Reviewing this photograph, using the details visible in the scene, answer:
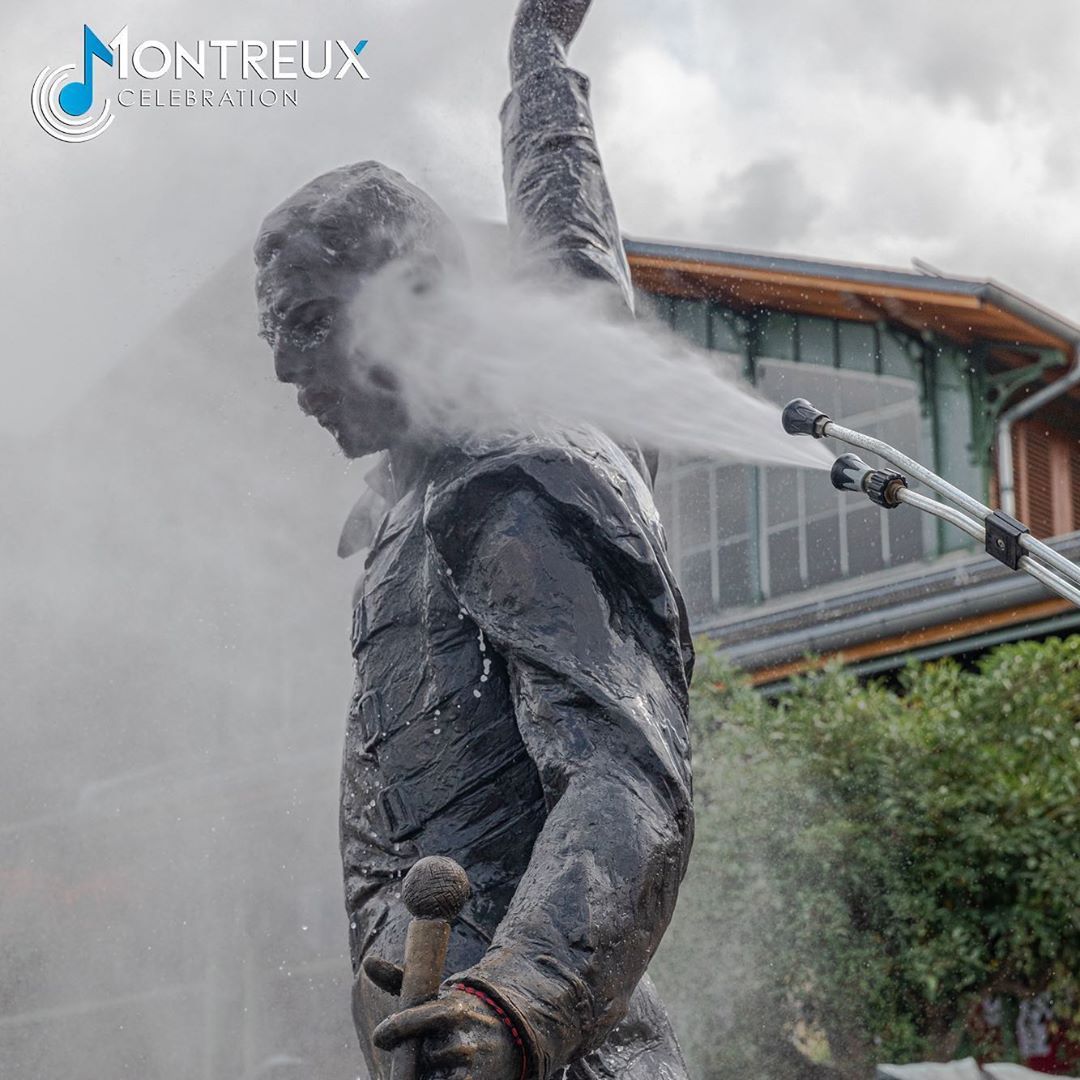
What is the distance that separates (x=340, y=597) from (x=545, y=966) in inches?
231

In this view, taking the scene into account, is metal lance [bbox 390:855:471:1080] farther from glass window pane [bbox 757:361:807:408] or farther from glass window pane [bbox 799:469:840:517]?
glass window pane [bbox 757:361:807:408]

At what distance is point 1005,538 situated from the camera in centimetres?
323

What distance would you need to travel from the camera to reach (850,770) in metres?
9.34

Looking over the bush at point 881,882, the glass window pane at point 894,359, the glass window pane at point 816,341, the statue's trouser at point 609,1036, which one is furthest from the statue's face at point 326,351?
the glass window pane at point 816,341

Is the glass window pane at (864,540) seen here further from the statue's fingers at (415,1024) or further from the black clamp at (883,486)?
the statue's fingers at (415,1024)

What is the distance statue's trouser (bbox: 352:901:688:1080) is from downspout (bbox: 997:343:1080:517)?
11.0 metres

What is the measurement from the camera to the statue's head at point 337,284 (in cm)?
230

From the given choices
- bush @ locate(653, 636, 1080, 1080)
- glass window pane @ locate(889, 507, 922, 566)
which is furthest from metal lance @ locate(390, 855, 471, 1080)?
glass window pane @ locate(889, 507, 922, 566)

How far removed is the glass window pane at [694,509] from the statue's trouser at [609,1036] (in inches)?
478

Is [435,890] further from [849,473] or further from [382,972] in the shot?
[849,473]

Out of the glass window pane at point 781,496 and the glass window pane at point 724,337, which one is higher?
the glass window pane at point 724,337

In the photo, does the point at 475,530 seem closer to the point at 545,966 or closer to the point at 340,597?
the point at 545,966

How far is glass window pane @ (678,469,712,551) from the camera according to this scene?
46.7 feet

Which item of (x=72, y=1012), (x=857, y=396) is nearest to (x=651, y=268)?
(x=857, y=396)
